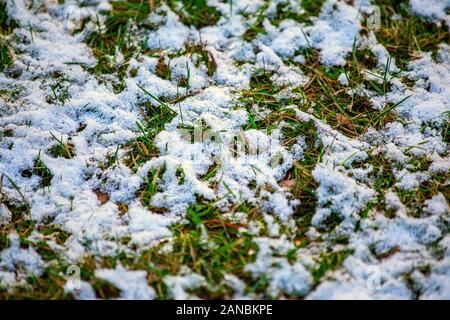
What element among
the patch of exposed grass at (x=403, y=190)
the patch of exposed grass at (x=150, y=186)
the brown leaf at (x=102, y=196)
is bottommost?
the brown leaf at (x=102, y=196)

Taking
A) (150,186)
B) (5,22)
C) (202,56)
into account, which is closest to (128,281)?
(150,186)

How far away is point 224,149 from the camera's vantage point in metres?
1.95

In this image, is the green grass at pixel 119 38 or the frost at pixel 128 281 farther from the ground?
the green grass at pixel 119 38

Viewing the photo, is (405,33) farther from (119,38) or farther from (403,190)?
(119,38)

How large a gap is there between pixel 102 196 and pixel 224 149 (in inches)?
23.1

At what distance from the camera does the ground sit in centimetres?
155

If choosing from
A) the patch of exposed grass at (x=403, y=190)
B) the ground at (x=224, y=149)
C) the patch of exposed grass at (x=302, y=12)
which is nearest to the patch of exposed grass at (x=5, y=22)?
the ground at (x=224, y=149)

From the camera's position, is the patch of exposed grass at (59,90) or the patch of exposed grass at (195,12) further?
the patch of exposed grass at (195,12)

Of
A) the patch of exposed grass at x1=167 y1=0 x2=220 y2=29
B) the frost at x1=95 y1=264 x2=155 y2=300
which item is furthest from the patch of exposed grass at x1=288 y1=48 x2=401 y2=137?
the frost at x1=95 y1=264 x2=155 y2=300

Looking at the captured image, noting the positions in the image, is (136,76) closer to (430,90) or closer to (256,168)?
(256,168)

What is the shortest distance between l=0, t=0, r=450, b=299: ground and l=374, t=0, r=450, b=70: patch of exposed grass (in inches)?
0.5

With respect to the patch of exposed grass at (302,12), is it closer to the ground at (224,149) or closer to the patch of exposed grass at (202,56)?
the ground at (224,149)

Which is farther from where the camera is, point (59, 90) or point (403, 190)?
point (59, 90)

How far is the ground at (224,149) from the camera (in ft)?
5.10
